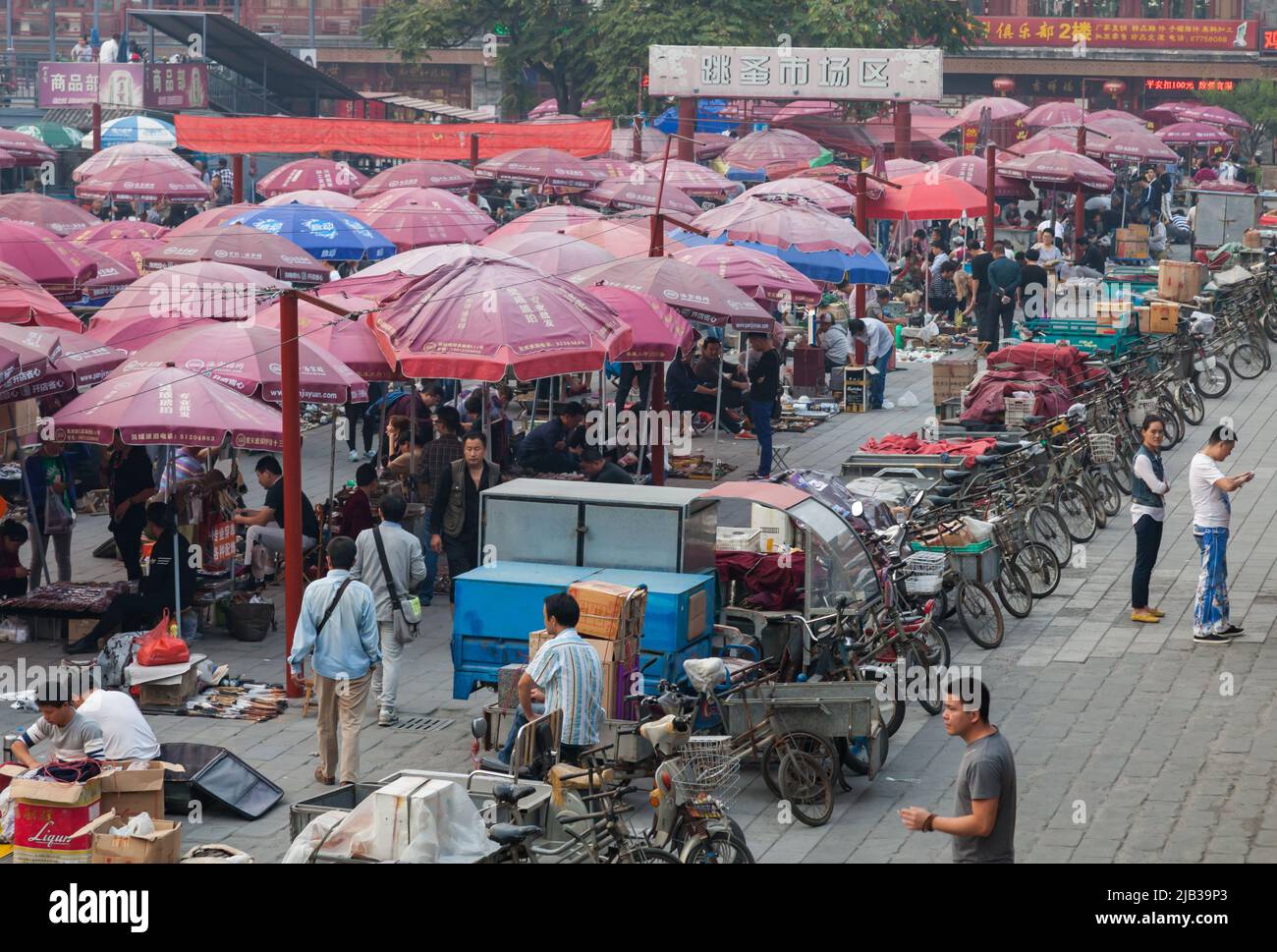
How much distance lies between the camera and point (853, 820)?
11.2 m

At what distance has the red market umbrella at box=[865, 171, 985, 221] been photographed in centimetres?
2962

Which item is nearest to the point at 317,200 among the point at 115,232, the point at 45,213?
the point at 115,232

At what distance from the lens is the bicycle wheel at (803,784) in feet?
36.7

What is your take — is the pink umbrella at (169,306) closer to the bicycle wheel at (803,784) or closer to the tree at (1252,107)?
the bicycle wheel at (803,784)

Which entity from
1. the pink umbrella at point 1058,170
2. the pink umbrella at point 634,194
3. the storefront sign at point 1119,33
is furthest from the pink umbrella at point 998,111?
the storefront sign at point 1119,33

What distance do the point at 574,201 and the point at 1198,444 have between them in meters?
18.3

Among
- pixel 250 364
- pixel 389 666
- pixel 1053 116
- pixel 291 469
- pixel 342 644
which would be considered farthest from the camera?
pixel 1053 116

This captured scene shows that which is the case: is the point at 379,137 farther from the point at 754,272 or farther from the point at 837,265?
the point at 754,272

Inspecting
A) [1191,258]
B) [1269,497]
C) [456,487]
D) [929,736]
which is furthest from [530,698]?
[1191,258]

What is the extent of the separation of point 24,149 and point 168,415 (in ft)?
73.9

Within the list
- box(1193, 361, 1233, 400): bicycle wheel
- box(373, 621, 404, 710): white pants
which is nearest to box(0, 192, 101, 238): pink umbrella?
box(373, 621, 404, 710): white pants

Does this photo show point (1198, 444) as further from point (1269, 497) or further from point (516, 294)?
point (516, 294)

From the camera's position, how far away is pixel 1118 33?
6625 cm

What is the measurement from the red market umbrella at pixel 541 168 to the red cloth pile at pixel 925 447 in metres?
14.9
